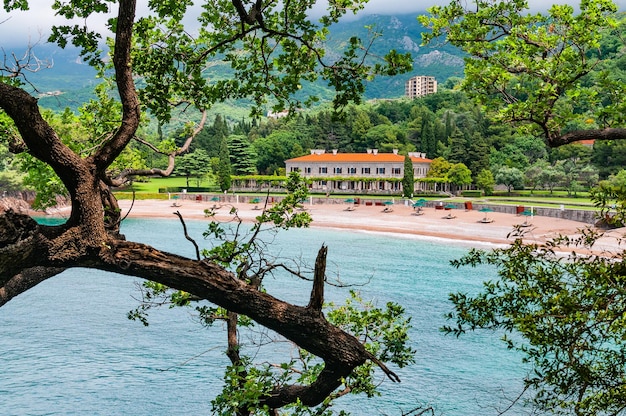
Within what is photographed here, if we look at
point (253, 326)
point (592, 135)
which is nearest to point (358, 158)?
point (253, 326)

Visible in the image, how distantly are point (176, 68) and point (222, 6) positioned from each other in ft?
2.33

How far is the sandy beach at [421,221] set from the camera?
1465 inches

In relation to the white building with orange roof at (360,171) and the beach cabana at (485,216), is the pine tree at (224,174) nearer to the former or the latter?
the white building with orange roof at (360,171)

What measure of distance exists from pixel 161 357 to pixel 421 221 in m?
32.1

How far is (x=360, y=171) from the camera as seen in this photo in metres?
74.6

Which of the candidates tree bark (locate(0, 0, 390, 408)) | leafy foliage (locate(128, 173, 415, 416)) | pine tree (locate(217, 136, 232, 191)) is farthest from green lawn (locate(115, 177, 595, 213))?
tree bark (locate(0, 0, 390, 408))

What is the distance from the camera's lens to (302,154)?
85938mm

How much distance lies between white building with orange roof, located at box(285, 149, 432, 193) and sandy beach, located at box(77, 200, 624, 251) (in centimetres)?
1508

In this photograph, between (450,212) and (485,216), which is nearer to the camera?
(485,216)

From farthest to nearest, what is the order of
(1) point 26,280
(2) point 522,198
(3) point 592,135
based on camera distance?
(2) point 522,198 < (3) point 592,135 < (1) point 26,280

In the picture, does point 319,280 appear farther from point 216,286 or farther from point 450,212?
point 450,212

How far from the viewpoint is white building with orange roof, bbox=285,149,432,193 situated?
73.0 meters

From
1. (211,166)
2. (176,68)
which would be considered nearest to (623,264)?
(176,68)

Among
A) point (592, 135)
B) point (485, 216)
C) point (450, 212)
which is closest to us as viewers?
point (592, 135)
